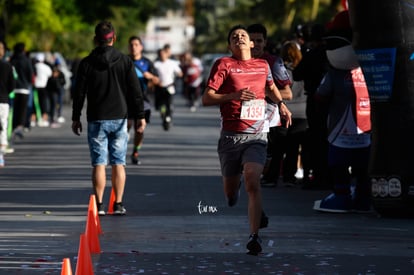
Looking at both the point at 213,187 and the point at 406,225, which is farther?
the point at 213,187

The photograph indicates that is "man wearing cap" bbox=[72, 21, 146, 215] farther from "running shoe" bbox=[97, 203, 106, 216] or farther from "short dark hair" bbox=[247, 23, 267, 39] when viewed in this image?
"short dark hair" bbox=[247, 23, 267, 39]

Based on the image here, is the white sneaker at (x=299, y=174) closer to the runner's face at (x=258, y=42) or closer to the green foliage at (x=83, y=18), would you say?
the runner's face at (x=258, y=42)

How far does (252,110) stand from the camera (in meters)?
10.9

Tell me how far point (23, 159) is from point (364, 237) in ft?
35.2

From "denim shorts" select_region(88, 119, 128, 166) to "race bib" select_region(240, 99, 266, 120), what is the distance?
2726mm

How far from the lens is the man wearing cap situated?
13242 mm

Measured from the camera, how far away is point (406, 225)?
40.9 feet

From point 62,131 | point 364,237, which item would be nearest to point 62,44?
point 62,131

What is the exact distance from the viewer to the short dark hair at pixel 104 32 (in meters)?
13.3

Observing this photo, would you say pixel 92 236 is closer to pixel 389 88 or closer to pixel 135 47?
pixel 389 88

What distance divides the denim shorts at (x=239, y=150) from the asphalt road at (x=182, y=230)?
69 centimetres

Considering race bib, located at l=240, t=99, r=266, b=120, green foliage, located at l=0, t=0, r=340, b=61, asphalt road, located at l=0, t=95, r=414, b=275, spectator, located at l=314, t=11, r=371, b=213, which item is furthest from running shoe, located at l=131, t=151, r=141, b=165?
green foliage, located at l=0, t=0, r=340, b=61

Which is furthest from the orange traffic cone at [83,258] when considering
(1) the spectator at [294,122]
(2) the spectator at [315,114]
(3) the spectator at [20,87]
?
(3) the spectator at [20,87]

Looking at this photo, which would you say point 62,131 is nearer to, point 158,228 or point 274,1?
point 158,228
